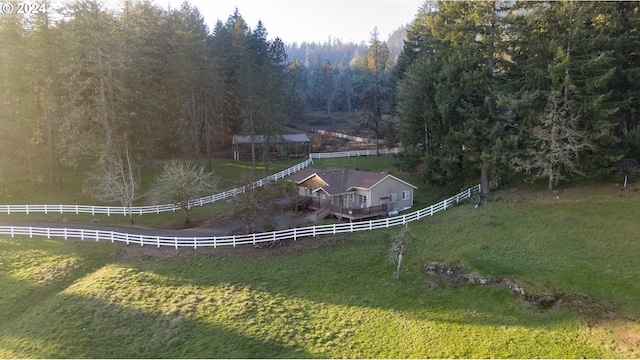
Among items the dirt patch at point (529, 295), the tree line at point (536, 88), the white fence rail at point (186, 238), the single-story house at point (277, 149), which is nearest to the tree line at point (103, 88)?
the single-story house at point (277, 149)

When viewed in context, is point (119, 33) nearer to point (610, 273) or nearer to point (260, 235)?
point (260, 235)

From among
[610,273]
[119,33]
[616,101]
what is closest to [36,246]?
[119,33]

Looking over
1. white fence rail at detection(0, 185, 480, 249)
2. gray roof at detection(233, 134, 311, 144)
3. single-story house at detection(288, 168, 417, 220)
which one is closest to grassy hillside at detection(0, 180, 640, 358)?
white fence rail at detection(0, 185, 480, 249)

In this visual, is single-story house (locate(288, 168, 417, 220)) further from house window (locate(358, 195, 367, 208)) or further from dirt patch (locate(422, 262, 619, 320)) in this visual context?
dirt patch (locate(422, 262, 619, 320))

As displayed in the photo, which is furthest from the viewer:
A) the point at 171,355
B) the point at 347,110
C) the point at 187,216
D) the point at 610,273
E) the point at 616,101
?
the point at 347,110

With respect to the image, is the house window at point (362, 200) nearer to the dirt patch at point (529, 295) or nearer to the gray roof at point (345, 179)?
the gray roof at point (345, 179)

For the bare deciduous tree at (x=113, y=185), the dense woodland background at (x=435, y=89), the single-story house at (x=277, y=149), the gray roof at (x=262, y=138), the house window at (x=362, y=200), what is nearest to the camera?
the dense woodland background at (x=435, y=89)
